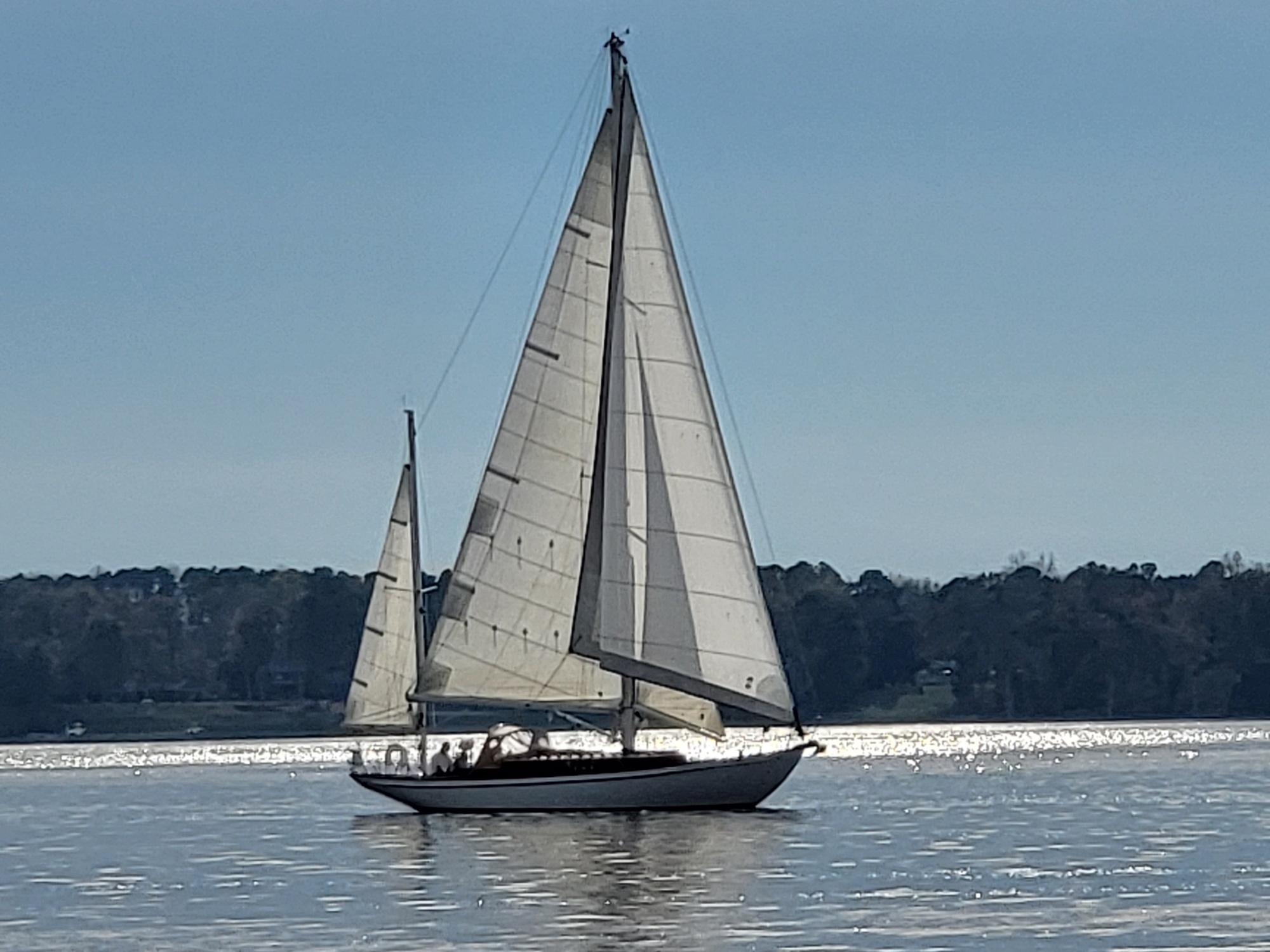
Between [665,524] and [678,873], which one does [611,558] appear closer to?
[665,524]

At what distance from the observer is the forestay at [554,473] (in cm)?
7075

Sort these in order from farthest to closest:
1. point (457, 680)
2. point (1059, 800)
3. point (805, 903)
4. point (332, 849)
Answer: point (1059, 800)
point (457, 680)
point (332, 849)
point (805, 903)

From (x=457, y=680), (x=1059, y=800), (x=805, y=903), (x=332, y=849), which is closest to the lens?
(x=805, y=903)

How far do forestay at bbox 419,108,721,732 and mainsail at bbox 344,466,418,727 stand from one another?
30.4 feet

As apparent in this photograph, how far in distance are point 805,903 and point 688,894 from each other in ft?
7.91

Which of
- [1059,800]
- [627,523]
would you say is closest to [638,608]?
[627,523]

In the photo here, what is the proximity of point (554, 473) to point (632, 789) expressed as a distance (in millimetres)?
7667

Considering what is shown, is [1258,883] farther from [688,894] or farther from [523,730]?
[523,730]

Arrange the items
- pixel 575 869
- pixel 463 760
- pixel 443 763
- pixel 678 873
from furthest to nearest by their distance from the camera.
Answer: pixel 443 763, pixel 463 760, pixel 575 869, pixel 678 873

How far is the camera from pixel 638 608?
67688 millimetres

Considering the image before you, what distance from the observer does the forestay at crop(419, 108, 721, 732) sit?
232 ft

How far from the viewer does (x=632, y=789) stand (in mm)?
67375

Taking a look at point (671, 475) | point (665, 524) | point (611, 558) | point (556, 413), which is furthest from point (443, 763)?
point (671, 475)

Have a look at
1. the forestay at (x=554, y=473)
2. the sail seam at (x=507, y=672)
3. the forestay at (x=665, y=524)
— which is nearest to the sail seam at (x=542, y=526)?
the forestay at (x=554, y=473)
